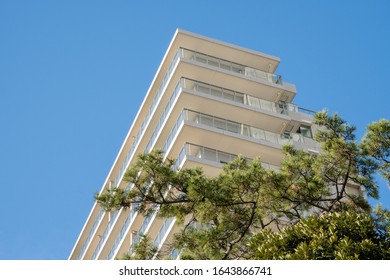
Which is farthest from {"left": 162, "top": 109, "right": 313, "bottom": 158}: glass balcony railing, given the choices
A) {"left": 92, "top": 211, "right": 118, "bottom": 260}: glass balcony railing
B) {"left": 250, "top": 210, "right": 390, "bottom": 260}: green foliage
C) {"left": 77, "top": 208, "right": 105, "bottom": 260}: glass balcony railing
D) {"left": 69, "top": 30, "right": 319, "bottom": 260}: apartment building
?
{"left": 250, "top": 210, "right": 390, "bottom": 260}: green foliage

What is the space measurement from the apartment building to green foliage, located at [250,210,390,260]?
18301 millimetres

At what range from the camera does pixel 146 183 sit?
2012cm

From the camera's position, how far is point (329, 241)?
1409cm

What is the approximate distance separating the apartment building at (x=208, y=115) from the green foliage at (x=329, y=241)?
18.3 m

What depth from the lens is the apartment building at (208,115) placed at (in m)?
36.1

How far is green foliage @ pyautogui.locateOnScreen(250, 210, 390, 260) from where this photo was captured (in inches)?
542

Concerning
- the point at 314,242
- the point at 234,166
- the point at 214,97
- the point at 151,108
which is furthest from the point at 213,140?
the point at 314,242

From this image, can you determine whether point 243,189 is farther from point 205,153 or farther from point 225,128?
point 225,128

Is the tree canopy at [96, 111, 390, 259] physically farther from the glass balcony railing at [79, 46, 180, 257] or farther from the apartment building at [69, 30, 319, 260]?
the glass balcony railing at [79, 46, 180, 257]

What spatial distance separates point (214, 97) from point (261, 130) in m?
2.89

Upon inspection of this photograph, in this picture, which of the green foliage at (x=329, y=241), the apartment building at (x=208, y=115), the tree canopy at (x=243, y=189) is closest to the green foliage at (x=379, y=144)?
the tree canopy at (x=243, y=189)

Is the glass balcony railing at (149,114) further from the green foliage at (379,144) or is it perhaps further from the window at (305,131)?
the green foliage at (379,144)
